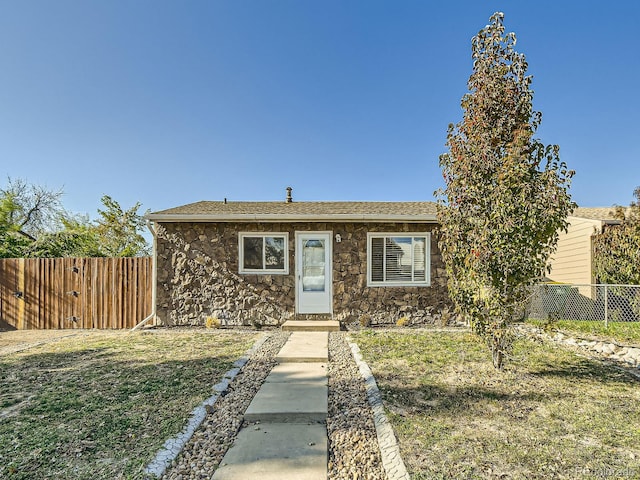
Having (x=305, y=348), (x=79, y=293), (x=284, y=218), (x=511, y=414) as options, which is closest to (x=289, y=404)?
(x=511, y=414)

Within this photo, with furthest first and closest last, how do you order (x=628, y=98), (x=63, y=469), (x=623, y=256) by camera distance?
1. (x=628, y=98)
2. (x=623, y=256)
3. (x=63, y=469)

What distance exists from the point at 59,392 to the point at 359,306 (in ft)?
20.8

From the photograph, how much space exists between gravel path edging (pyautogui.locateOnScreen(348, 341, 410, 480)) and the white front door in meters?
4.54

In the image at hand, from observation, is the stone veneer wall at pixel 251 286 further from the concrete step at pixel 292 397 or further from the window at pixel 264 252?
the concrete step at pixel 292 397

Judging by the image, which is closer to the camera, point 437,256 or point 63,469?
point 63,469

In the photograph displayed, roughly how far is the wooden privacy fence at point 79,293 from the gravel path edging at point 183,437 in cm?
568

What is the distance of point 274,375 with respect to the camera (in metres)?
4.99

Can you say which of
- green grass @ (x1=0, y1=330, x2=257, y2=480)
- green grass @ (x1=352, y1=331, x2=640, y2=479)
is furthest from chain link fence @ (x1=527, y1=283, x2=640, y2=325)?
green grass @ (x1=0, y1=330, x2=257, y2=480)

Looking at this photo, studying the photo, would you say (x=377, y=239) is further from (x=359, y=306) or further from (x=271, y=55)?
(x=271, y=55)

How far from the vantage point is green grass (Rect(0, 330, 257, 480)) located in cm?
277

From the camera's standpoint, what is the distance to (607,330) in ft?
25.2

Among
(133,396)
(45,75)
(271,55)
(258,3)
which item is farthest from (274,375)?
(45,75)

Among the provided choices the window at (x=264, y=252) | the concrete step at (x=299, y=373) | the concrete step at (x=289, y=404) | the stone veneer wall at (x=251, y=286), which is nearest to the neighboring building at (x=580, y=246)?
the stone veneer wall at (x=251, y=286)

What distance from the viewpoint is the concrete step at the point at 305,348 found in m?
5.80
